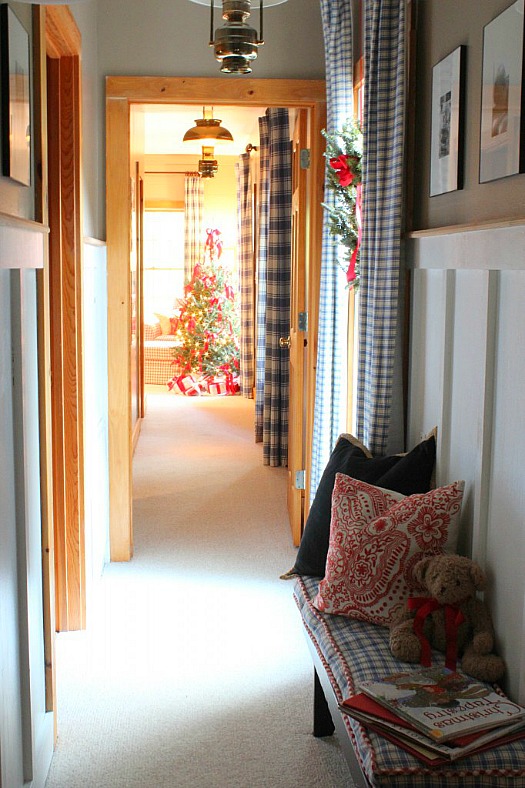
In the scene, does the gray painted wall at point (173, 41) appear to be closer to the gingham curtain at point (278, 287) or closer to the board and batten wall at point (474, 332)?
the board and batten wall at point (474, 332)

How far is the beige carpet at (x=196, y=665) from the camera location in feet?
8.37

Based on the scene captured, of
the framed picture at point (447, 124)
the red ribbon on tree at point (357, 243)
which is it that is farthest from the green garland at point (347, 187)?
the framed picture at point (447, 124)

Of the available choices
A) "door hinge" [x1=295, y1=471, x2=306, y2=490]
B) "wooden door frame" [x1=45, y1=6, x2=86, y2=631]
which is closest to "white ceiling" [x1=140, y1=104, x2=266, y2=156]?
"door hinge" [x1=295, y1=471, x2=306, y2=490]

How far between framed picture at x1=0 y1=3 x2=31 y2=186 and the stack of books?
138cm

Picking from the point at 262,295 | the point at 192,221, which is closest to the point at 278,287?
the point at 262,295

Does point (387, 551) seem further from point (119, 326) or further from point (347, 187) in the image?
point (119, 326)

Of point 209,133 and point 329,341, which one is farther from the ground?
point 209,133

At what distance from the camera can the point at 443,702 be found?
1.93 metres

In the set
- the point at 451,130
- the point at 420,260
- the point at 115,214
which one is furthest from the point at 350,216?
the point at 115,214

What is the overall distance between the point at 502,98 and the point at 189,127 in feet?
24.1

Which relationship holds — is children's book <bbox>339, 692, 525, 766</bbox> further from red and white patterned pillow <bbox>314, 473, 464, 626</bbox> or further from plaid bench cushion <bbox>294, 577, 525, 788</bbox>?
red and white patterned pillow <bbox>314, 473, 464, 626</bbox>

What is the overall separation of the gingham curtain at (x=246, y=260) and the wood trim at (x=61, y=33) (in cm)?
595

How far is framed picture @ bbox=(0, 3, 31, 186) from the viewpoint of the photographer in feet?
6.24

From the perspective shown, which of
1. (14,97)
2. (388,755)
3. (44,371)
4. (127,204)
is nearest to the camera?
(388,755)
